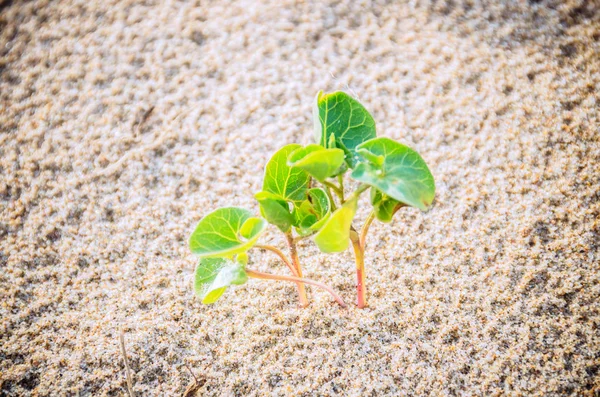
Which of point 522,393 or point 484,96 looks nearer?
point 522,393

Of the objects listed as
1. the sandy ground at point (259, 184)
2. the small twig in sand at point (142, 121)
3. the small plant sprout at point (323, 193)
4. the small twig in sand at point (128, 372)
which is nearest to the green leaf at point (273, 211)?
the small plant sprout at point (323, 193)

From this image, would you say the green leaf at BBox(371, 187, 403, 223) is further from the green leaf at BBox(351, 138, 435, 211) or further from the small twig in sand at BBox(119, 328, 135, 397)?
the small twig in sand at BBox(119, 328, 135, 397)

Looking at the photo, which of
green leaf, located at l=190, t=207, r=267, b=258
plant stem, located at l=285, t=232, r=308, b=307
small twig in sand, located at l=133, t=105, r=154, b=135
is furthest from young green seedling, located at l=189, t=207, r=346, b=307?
small twig in sand, located at l=133, t=105, r=154, b=135

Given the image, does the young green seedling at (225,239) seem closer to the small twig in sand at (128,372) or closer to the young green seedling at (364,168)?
the young green seedling at (364,168)

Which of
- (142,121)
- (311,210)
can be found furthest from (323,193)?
(142,121)

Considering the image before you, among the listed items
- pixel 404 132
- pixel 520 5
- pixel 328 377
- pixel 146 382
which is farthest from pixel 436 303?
pixel 520 5

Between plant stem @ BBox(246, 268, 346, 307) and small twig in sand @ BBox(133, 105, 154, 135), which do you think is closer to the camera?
plant stem @ BBox(246, 268, 346, 307)

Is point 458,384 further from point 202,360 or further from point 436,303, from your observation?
point 202,360
